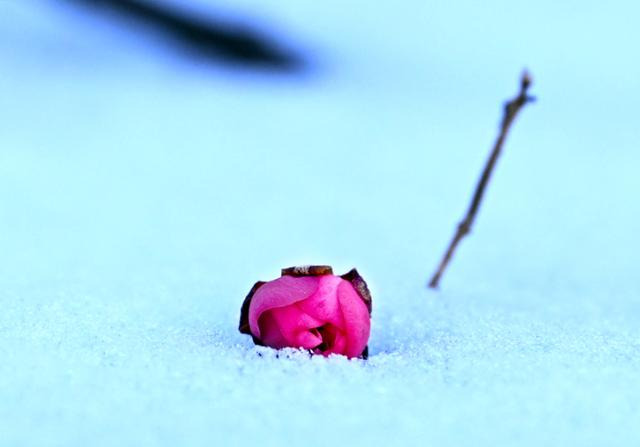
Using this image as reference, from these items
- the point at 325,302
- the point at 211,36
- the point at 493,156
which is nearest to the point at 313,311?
the point at 325,302

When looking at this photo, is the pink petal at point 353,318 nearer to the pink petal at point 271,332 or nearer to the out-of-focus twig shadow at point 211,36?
the pink petal at point 271,332

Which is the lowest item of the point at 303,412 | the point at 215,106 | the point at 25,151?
the point at 303,412

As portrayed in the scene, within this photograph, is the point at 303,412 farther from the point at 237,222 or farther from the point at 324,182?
the point at 324,182

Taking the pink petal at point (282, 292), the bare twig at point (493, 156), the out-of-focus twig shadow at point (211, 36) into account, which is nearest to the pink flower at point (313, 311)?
the pink petal at point (282, 292)

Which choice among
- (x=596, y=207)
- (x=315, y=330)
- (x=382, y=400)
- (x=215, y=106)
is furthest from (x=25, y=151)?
(x=382, y=400)

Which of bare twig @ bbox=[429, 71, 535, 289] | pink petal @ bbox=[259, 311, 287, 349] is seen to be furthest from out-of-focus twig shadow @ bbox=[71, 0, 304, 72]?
pink petal @ bbox=[259, 311, 287, 349]

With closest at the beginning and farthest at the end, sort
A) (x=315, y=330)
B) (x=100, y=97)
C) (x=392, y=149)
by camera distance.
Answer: (x=315, y=330) < (x=392, y=149) < (x=100, y=97)
